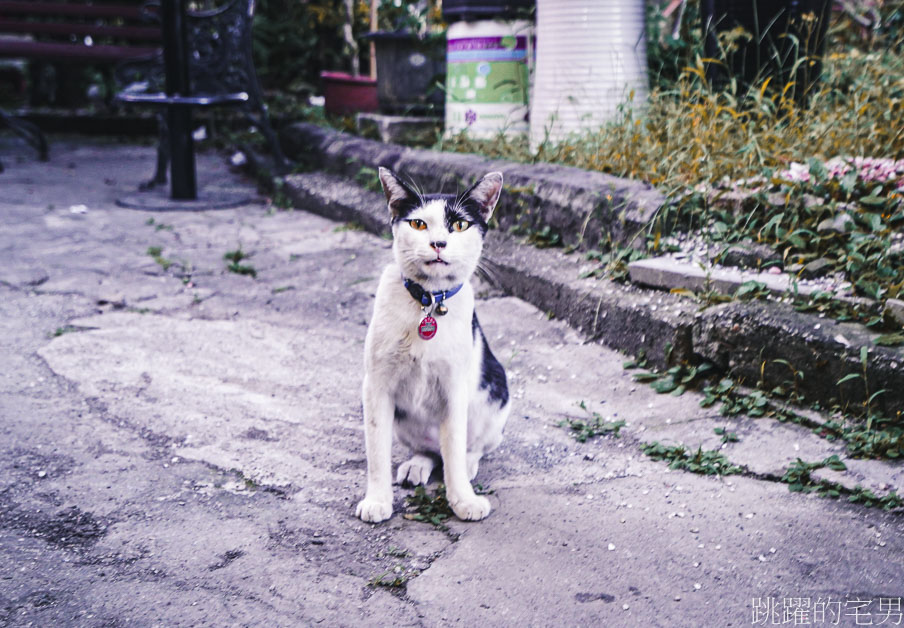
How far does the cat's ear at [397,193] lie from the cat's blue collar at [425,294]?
18cm

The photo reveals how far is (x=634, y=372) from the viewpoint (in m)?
2.72

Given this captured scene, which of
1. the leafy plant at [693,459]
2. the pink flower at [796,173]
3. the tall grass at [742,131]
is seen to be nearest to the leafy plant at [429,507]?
the leafy plant at [693,459]

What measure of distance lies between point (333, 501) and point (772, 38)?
10.1 ft

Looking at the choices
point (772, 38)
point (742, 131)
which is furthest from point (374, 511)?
point (772, 38)

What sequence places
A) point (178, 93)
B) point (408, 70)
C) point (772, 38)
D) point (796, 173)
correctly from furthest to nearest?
point (408, 70) < point (178, 93) < point (772, 38) < point (796, 173)

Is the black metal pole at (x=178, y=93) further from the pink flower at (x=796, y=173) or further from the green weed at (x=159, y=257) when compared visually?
the pink flower at (x=796, y=173)

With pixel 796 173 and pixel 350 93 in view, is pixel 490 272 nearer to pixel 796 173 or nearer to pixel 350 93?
pixel 796 173

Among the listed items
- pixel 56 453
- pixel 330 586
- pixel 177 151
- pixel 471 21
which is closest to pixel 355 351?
pixel 56 453

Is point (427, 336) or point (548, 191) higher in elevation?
point (548, 191)

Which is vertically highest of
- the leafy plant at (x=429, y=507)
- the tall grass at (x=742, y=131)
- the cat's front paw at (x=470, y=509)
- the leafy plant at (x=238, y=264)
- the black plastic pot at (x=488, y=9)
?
the black plastic pot at (x=488, y=9)

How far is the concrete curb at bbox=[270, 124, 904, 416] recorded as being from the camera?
225cm

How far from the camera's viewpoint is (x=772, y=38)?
12.4 ft

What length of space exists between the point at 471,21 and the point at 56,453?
11.0 ft

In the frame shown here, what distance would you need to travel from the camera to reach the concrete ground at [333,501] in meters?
1.59
